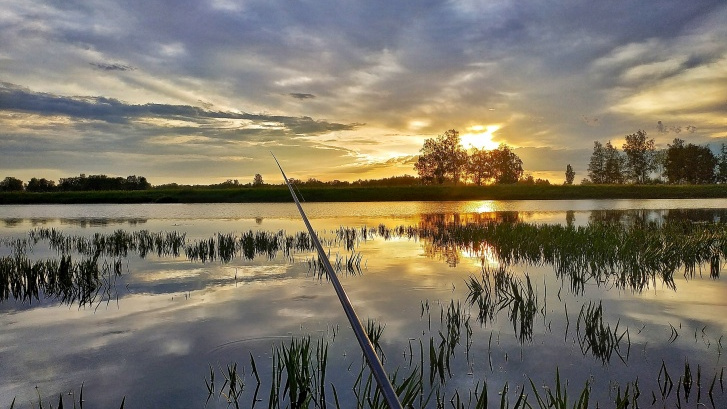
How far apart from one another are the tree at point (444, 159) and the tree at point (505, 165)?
19772 millimetres

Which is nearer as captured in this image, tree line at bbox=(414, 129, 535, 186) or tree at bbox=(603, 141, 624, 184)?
tree line at bbox=(414, 129, 535, 186)

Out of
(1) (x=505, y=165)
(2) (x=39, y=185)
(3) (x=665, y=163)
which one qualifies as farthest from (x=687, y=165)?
(2) (x=39, y=185)

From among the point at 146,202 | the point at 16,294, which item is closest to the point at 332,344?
the point at 16,294

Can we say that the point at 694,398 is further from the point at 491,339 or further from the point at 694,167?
the point at 694,167

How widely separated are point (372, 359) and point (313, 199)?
7591 cm

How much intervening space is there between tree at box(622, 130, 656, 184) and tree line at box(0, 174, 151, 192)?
12645 centimetres

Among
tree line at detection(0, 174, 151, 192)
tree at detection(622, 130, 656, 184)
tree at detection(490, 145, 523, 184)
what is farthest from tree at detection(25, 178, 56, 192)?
tree at detection(622, 130, 656, 184)

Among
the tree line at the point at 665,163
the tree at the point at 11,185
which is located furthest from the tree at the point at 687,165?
the tree at the point at 11,185

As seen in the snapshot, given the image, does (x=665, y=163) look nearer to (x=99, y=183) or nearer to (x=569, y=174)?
(x=569, y=174)

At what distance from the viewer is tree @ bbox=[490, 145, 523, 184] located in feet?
420

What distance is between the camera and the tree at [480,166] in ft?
399

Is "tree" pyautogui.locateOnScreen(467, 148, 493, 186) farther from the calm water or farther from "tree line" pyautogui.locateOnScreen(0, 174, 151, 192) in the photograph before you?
the calm water

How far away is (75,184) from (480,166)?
9908 centimetres

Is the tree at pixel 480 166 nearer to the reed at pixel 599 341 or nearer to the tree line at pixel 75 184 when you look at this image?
the tree line at pixel 75 184
